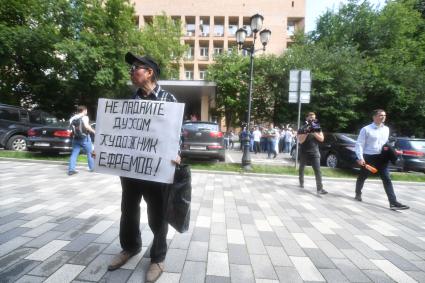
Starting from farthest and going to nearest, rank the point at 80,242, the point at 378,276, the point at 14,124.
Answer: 1. the point at 14,124
2. the point at 80,242
3. the point at 378,276

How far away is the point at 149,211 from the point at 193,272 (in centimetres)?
76

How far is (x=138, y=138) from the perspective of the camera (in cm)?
257

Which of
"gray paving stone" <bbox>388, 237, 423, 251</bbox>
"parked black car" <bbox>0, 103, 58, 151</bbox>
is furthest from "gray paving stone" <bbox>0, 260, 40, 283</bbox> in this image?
"parked black car" <bbox>0, 103, 58, 151</bbox>

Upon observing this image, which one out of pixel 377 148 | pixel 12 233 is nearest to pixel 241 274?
pixel 12 233

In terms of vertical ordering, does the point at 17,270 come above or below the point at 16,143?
below

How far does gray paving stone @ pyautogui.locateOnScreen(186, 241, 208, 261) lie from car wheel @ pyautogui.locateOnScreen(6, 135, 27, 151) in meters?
11.6

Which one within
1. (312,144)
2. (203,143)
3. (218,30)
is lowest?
(203,143)

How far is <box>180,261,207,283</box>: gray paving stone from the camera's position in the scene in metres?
2.52

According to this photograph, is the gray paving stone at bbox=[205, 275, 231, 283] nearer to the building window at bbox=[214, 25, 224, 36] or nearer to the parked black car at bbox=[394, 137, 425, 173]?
the parked black car at bbox=[394, 137, 425, 173]

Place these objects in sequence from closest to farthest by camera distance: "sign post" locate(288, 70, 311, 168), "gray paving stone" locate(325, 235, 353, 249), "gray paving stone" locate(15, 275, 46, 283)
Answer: "gray paving stone" locate(15, 275, 46, 283) < "gray paving stone" locate(325, 235, 353, 249) < "sign post" locate(288, 70, 311, 168)

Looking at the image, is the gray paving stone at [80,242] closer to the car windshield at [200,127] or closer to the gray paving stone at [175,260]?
the gray paving stone at [175,260]

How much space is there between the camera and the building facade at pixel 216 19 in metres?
40.2

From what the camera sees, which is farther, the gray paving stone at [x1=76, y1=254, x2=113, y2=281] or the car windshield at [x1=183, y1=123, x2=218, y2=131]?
the car windshield at [x1=183, y1=123, x2=218, y2=131]

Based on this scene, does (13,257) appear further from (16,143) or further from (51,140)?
(16,143)
